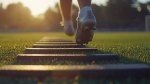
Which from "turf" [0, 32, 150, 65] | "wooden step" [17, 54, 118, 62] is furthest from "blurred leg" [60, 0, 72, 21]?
"wooden step" [17, 54, 118, 62]

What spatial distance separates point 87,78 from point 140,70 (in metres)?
0.32

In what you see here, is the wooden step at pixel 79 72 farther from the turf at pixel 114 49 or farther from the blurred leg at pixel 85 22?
the blurred leg at pixel 85 22

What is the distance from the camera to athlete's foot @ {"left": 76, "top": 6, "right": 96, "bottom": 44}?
3.75 m

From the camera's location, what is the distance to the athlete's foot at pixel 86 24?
3.75 meters

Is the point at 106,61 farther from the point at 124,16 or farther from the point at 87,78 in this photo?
the point at 124,16

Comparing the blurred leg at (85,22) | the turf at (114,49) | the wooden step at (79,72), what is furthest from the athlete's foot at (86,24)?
the wooden step at (79,72)

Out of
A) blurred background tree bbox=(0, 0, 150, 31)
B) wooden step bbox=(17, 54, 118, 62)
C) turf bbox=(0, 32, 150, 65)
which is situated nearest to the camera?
wooden step bbox=(17, 54, 118, 62)

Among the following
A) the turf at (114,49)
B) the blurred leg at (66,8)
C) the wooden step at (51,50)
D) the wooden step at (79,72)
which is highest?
the blurred leg at (66,8)

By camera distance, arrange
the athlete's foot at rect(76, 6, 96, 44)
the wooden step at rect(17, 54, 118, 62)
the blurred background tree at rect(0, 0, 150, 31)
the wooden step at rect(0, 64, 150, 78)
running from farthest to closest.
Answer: the blurred background tree at rect(0, 0, 150, 31)
the athlete's foot at rect(76, 6, 96, 44)
the wooden step at rect(17, 54, 118, 62)
the wooden step at rect(0, 64, 150, 78)

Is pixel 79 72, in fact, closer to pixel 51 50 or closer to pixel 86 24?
pixel 86 24

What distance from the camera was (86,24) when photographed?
3.77 metres

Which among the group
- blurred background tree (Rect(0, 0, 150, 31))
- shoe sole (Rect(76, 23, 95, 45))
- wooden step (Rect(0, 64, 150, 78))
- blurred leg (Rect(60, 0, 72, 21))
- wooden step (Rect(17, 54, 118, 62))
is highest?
blurred leg (Rect(60, 0, 72, 21))

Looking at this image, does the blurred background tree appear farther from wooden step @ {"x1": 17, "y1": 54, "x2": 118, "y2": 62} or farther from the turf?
wooden step @ {"x1": 17, "y1": 54, "x2": 118, "y2": 62}

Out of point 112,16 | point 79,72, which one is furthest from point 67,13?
point 112,16
